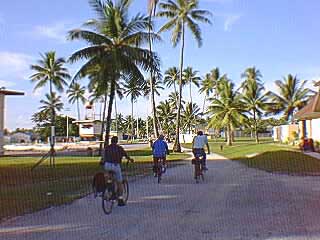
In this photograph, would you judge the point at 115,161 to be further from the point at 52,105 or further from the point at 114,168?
the point at 52,105

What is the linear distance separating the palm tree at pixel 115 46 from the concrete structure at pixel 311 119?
31.7 feet

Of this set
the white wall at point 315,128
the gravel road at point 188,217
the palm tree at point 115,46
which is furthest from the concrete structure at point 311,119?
the gravel road at point 188,217

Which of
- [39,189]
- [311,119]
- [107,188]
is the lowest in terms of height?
[39,189]

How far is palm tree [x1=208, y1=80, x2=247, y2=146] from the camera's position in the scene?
170 feet

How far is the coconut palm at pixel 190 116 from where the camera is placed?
86750 mm

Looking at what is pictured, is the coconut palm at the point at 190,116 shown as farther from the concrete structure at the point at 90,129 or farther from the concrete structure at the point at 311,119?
the concrete structure at the point at 311,119

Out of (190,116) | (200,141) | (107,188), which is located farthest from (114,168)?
(190,116)

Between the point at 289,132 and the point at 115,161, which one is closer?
the point at 115,161

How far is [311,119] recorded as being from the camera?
30953 mm

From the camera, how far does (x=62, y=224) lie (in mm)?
8414

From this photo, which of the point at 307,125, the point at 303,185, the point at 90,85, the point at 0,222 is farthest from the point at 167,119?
the point at 0,222

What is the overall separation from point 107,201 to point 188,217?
185 cm

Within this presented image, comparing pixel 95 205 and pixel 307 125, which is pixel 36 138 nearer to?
pixel 307 125

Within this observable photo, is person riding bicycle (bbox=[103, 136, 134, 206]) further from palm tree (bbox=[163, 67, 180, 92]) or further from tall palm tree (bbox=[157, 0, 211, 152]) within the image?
palm tree (bbox=[163, 67, 180, 92])
